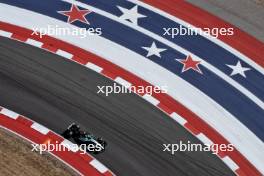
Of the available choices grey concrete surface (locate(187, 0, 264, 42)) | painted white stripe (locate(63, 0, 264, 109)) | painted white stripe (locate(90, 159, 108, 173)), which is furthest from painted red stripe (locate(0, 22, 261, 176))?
grey concrete surface (locate(187, 0, 264, 42))

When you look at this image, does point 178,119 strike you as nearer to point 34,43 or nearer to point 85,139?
point 85,139

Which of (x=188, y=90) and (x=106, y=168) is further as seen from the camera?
(x=188, y=90)

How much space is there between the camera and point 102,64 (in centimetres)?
3183

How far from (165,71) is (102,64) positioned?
11.4ft

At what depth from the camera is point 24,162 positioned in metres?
26.7

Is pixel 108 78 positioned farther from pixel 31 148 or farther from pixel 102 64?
pixel 31 148

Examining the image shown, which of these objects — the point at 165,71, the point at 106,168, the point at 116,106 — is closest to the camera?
the point at 106,168

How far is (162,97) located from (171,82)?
50.7 inches

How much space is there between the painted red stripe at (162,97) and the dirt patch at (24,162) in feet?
21.2

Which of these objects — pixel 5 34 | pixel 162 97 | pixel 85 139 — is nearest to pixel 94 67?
pixel 162 97

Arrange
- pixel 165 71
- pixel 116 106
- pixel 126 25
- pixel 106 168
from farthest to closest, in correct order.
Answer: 1. pixel 126 25
2. pixel 165 71
3. pixel 116 106
4. pixel 106 168

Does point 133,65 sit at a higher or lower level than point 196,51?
lower

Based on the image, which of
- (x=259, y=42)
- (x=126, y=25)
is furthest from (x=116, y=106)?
(x=259, y=42)

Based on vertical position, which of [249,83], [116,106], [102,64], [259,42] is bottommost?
[116,106]
